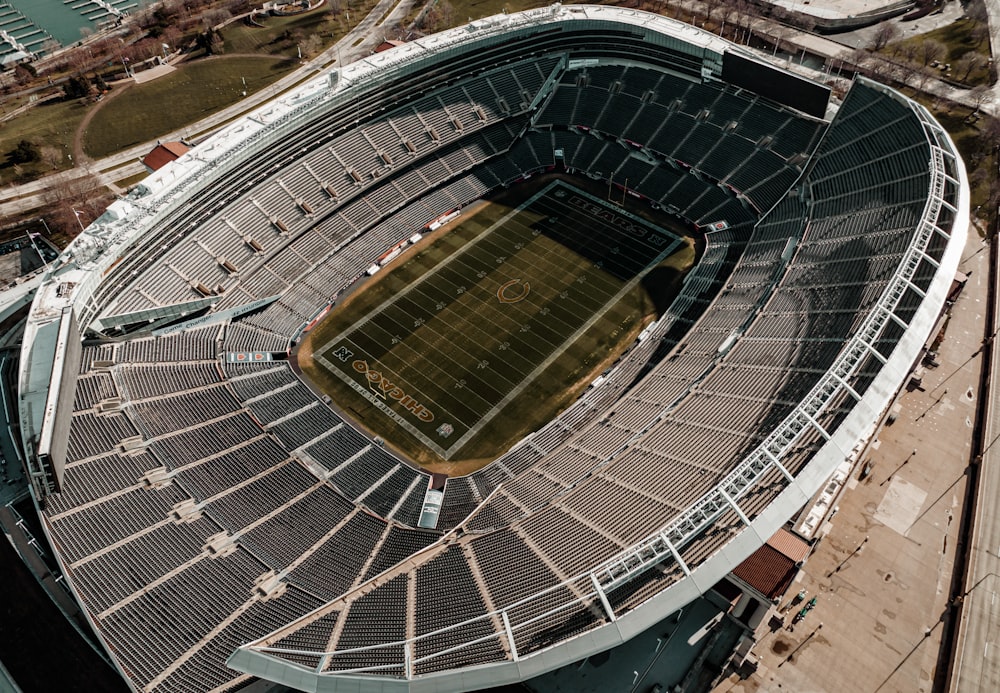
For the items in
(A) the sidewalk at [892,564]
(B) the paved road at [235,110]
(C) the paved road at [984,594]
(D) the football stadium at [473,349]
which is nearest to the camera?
(D) the football stadium at [473,349]

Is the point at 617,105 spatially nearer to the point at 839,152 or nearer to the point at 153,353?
the point at 839,152

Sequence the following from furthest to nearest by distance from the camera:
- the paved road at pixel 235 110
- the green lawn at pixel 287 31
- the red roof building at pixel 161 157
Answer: the green lawn at pixel 287 31 → the paved road at pixel 235 110 → the red roof building at pixel 161 157

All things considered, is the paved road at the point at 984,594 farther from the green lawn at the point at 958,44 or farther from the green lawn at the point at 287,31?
the green lawn at the point at 287,31

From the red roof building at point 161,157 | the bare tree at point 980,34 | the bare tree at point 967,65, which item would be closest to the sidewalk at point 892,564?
the bare tree at point 967,65

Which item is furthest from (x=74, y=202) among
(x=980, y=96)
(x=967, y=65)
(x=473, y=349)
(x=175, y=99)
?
(x=967, y=65)

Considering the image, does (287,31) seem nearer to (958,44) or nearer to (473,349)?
(473,349)

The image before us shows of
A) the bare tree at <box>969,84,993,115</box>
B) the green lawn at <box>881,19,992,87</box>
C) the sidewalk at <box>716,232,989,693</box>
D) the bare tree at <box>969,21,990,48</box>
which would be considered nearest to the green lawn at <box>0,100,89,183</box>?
the sidewalk at <box>716,232,989,693</box>

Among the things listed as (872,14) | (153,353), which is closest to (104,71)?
(153,353)
